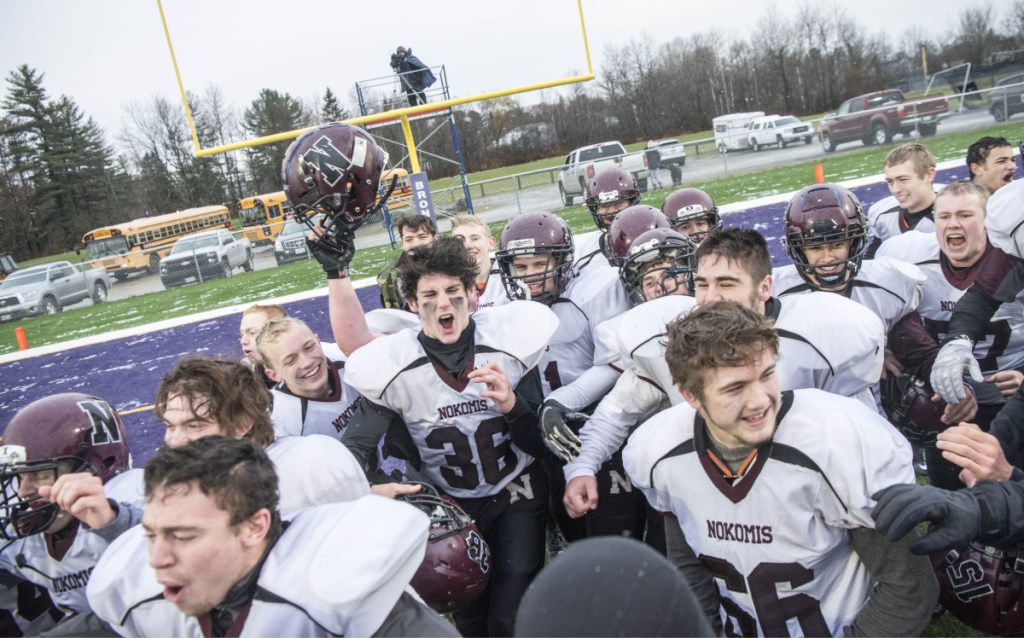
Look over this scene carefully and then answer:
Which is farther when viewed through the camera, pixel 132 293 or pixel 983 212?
pixel 132 293

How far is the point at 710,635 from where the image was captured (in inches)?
38.1

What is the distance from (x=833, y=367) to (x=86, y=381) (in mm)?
9945

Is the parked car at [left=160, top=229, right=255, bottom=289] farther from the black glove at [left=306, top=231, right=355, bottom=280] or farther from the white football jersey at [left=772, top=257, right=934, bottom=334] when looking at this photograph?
the white football jersey at [left=772, top=257, right=934, bottom=334]

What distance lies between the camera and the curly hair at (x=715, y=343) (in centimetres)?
191

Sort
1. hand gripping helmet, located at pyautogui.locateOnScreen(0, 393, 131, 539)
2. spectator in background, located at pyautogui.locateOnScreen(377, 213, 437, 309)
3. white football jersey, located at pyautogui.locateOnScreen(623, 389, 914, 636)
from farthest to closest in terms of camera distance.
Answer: spectator in background, located at pyautogui.locateOnScreen(377, 213, 437, 309), hand gripping helmet, located at pyautogui.locateOnScreen(0, 393, 131, 539), white football jersey, located at pyautogui.locateOnScreen(623, 389, 914, 636)

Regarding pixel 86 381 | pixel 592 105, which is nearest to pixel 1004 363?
pixel 86 381

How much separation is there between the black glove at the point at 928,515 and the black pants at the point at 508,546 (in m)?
1.47

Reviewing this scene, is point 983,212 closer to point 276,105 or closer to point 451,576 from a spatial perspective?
point 451,576

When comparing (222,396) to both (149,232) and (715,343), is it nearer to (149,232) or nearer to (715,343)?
(715,343)

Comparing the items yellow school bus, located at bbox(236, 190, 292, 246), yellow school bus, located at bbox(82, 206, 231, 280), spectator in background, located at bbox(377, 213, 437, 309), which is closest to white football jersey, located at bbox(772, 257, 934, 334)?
spectator in background, located at bbox(377, 213, 437, 309)

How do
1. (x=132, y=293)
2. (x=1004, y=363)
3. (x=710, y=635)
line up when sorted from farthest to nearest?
(x=132, y=293) → (x=1004, y=363) → (x=710, y=635)

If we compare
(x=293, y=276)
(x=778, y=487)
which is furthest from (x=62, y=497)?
(x=293, y=276)

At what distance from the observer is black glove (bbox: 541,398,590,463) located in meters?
2.61

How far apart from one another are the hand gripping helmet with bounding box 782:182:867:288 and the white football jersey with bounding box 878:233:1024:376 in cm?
70
